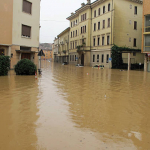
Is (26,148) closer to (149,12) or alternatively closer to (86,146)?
(86,146)

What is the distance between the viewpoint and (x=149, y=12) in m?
29.7

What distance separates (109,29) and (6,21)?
24.6 m

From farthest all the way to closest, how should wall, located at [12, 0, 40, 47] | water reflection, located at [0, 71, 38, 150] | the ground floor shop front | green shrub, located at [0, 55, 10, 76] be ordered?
wall, located at [12, 0, 40, 47] → the ground floor shop front → green shrub, located at [0, 55, 10, 76] → water reflection, located at [0, 71, 38, 150]

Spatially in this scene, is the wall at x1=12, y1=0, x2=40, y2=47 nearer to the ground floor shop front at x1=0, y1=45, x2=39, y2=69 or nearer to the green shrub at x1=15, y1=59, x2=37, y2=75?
the ground floor shop front at x1=0, y1=45, x2=39, y2=69

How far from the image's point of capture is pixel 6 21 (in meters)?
22.2

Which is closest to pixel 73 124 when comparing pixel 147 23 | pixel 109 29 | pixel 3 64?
pixel 3 64

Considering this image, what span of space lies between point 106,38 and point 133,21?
7385 millimetres

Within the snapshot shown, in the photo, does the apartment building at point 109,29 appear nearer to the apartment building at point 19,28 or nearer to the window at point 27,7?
the apartment building at point 19,28

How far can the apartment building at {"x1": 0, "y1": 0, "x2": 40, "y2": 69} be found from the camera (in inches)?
873

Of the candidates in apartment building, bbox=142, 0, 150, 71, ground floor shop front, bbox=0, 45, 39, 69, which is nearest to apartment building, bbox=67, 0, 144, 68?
apartment building, bbox=142, 0, 150, 71

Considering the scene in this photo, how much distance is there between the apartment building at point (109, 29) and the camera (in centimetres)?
4019

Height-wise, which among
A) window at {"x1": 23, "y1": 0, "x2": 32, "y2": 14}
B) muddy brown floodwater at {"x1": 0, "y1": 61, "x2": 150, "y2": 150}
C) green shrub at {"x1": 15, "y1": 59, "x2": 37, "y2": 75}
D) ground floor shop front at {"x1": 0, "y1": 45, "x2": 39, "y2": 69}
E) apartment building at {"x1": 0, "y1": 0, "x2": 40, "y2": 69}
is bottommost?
muddy brown floodwater at {"x1": 0, "y1": 61, "x2": 150, "y2": 150}

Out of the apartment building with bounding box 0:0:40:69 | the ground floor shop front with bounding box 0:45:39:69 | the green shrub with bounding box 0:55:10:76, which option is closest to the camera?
the green shrub with bounding box 0:55:10:76

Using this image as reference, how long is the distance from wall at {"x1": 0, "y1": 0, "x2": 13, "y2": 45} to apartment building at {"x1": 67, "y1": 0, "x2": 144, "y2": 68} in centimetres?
2337
